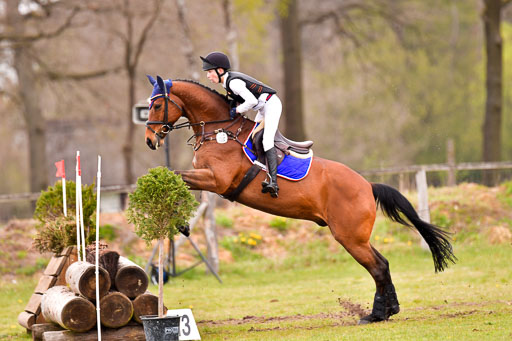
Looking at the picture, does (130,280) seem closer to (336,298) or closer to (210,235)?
(336,298)

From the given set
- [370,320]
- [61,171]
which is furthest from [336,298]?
[61,171]

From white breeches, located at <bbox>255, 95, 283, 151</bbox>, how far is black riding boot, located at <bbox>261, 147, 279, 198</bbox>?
64 mm

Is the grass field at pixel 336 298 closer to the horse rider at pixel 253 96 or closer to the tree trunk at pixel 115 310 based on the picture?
the tree trunk at pixel 115 310

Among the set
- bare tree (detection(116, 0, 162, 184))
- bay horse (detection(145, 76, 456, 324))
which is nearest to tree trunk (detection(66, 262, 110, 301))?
bay horse (detection(145, 76, 456, 324))

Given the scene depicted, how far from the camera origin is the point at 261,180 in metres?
7.45

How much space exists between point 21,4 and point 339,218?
14.1m

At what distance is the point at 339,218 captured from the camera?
771 cm

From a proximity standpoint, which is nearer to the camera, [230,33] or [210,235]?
[210,235]

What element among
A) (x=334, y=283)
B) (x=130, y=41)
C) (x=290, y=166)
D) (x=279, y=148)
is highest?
(x=130, y=41)

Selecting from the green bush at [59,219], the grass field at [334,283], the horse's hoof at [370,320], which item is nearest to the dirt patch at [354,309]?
the grass field at [334,283]

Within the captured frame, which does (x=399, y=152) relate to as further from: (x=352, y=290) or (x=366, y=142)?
(x=352, y=290)

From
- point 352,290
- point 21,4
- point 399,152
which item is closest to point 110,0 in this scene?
point 21,4

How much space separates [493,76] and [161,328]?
14.4 metres

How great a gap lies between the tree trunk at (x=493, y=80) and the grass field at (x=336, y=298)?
21.2 ft
